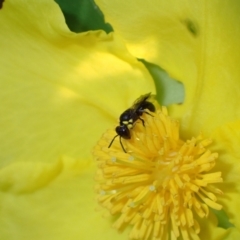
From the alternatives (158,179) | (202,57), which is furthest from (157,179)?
(202,57)

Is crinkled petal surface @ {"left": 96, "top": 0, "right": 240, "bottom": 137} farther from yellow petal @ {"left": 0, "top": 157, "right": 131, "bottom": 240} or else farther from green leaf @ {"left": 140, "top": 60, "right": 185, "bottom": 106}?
yellow petal @ {"left": 0, "top": 157, "right": 131, "bottom": 240}

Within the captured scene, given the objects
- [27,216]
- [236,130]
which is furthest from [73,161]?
[236,130]

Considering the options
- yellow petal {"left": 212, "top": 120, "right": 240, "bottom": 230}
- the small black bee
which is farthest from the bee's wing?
yellow petal {"left": 212, "top": 120, "right": 240, "bottom": 230}

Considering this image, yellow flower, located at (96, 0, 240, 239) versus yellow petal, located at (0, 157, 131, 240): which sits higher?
yellow flower, located at (96, 0, 240, 239)

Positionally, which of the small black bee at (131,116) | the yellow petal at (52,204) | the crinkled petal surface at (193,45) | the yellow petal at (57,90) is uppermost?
the crinkled petal surface at (193,45)

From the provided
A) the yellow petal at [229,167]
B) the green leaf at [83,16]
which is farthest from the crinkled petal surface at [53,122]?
the yellow petal at [229,167]

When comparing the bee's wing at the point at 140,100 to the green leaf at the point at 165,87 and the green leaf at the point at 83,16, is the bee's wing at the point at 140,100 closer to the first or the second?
the green leaf at the point at 165,87
